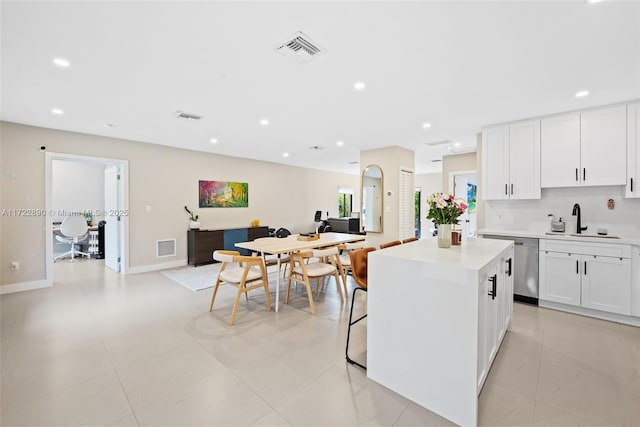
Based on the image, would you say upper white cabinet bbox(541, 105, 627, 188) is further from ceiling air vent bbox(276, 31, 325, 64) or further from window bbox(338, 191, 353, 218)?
window bbox(338, 191, 353, 218)

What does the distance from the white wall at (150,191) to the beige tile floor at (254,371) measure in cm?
133

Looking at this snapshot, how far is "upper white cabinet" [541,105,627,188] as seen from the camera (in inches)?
129

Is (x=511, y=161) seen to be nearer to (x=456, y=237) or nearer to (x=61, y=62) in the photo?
(x=456, y=237)

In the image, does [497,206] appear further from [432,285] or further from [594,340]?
[432,285]

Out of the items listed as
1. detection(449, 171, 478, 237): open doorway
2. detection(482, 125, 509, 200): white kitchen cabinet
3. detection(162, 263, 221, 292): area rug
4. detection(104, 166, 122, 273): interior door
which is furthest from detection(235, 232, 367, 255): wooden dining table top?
detection(449, 171, 478, 237): open doorway

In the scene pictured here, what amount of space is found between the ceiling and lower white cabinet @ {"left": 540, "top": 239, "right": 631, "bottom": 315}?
5.72ft

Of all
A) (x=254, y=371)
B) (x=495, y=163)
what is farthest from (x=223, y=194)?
(x=495, y=163)

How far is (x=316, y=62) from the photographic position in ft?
7.97

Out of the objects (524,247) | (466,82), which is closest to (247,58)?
(466,82)

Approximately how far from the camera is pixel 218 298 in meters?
3.82

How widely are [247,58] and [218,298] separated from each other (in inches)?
119

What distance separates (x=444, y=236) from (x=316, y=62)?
1898mm

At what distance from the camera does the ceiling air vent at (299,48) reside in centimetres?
209

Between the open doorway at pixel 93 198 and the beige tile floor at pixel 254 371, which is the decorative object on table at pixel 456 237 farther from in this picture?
the open doorway at pixel 93 198
